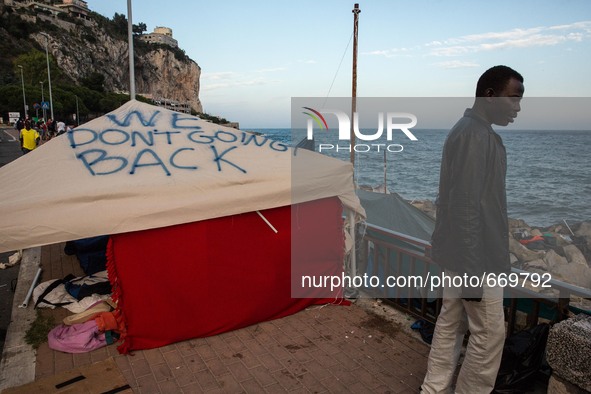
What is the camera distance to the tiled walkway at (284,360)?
350 cm

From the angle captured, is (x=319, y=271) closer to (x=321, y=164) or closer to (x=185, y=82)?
(x=321, y=164)

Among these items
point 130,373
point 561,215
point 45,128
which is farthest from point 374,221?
point 45,128

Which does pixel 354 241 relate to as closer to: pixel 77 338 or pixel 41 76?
pixel 77 338

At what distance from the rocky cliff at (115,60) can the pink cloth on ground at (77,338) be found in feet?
286

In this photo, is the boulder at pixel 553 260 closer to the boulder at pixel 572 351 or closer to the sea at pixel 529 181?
the sea at pixel 529 181

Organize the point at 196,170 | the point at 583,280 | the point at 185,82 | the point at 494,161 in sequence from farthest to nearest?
the point at 185,82, the point at 583,280, the point at 196,170, the point at 494,161

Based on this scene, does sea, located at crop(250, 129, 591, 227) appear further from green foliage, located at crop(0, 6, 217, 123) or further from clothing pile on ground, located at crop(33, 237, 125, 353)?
green foliage, located at crop(0, 6, 217, 123)

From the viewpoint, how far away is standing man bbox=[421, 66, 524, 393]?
2.51 m

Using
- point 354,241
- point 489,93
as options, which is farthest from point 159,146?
point 489,93

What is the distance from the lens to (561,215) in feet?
95.3

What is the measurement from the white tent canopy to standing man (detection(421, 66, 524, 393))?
2.01 meters

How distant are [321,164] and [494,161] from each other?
92.7 inches

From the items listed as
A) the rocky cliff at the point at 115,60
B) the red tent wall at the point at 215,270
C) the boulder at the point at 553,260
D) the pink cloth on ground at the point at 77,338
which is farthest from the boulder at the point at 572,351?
the rocky cliff at the point at 115,60

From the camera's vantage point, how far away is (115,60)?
101m
